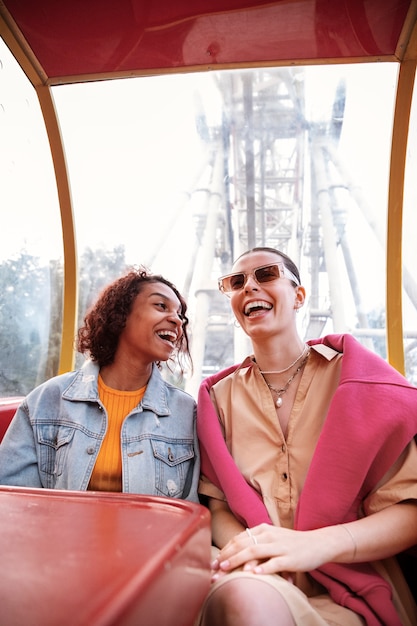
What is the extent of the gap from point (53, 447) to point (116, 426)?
24 cm

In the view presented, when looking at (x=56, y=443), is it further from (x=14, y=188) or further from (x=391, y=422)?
(x=14, y=188)

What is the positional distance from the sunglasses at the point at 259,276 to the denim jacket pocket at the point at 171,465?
0.68 metres

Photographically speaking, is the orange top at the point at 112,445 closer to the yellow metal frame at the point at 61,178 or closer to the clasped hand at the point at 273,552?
the clasped hand at the point at 273,552

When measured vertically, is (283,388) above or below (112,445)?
above

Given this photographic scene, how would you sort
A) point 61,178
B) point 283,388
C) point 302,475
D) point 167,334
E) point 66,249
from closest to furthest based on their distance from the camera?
point 302,475, point 283,388, point 167,334, point 61,178, point 66,249

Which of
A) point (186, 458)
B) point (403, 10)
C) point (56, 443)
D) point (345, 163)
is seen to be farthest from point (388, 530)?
point (345, 163)

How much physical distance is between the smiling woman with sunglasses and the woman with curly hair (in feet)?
0.43

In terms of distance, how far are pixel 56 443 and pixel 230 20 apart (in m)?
1.81

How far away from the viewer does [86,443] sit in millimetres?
1627

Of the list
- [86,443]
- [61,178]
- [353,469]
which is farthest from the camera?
[61,178]

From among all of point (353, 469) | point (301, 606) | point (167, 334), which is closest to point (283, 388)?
point (353, 469)

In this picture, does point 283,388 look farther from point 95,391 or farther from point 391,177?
point 391,177

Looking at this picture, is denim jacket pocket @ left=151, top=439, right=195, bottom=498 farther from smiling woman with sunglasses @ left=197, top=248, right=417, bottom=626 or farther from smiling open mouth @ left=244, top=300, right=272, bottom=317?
smiling open mouth @ left=244, top=300, right=272, bottom=317

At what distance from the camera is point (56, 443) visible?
1.67m
